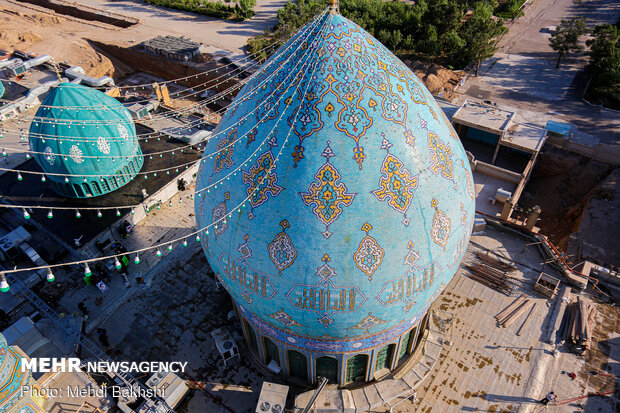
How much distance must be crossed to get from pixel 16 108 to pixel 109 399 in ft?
84.3

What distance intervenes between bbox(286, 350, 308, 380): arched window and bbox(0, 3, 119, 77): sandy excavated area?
41372 millimetres

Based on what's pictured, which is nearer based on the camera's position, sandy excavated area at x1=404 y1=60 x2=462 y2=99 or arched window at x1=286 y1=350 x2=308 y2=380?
arched window at x1=286 y1=350 x2=308 y2=380

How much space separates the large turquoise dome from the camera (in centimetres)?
2188

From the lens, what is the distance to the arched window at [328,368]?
1498cm

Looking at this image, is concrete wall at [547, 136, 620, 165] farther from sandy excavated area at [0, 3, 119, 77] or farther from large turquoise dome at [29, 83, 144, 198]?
sandy excavated area at [0, 3, 119, 77]

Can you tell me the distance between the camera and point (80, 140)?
865 inches

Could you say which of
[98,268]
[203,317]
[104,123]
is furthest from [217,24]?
[203,317]

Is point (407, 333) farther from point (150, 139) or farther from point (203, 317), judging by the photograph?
point (150, 139)

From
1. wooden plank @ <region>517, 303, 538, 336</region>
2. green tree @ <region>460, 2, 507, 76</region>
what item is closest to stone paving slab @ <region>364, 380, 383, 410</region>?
wooden plank @ <region>517, 303, 538, 336</region>

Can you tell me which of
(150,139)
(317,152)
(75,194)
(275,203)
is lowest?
(75,194)

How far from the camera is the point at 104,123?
22.8 metres

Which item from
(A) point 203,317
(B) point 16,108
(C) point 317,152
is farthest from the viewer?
(B) point 16,108

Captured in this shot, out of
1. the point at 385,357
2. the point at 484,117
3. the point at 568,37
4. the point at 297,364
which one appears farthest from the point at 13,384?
the point at 568,37

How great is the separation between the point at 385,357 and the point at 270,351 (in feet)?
15.3
